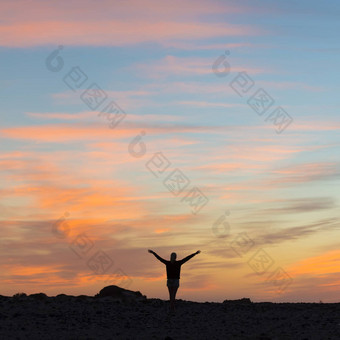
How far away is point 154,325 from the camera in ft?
97.1

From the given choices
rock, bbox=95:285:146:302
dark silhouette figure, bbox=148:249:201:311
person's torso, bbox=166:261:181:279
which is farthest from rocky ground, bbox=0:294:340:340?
rock, bbox=95:285:146:302

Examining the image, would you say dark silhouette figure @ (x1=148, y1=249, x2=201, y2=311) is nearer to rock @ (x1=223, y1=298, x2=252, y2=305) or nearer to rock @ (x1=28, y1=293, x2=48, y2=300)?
rock @ (x1=223, y1=298, x2=252, y2=305)

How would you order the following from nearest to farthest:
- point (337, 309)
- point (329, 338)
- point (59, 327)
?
point (329, 338)
point (59, 327)
point (337, 309)

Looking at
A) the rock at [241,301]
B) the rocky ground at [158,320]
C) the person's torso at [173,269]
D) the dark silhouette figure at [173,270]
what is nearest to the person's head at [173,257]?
the dark silhouette figure at [173,270]

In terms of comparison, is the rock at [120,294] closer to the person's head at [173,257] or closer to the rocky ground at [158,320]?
the rocky ground at [158,320]

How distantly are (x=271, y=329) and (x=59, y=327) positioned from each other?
8571mm

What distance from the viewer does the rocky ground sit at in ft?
88.3

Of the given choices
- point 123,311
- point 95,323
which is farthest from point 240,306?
point 95,323

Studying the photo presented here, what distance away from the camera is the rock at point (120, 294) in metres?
41.5

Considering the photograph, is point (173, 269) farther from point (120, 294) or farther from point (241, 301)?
point (120, 294)

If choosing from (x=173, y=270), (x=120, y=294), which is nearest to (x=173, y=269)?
(x=173, y=270)

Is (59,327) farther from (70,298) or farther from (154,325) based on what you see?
(70,298)

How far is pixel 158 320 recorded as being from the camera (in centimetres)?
3105

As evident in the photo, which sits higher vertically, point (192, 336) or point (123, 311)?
point (123, 311)
